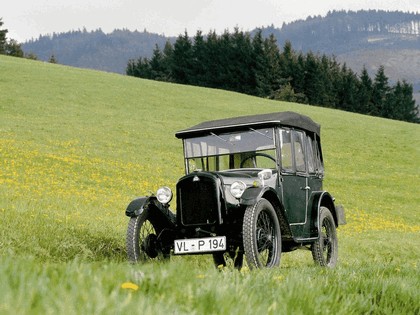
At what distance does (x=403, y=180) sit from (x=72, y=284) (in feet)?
102

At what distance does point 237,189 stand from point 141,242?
5.27ft

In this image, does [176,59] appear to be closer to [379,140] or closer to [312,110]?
[312,110]

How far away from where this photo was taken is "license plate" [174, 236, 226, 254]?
7.99 metres

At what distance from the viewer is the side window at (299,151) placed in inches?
388

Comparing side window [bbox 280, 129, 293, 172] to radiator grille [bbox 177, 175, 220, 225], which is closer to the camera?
radiator grille [bbox 177, 175, 220, 225]

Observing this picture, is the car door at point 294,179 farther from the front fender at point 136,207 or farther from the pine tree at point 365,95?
the pine tree at point 365,95

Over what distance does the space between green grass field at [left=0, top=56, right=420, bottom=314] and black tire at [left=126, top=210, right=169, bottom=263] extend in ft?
2.17

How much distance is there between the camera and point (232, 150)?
956 centimetres

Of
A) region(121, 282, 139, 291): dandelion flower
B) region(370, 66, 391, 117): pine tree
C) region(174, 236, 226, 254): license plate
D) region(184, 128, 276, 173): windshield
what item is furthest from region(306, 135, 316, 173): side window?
region(370, 66, 391, 117): pine tree

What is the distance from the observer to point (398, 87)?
9862 centimetres

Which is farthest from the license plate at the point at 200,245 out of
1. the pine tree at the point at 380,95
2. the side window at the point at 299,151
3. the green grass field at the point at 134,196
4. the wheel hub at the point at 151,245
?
the pine tree at the point at 380,95

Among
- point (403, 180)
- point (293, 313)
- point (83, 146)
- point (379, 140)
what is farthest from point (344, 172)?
point (293, 313)

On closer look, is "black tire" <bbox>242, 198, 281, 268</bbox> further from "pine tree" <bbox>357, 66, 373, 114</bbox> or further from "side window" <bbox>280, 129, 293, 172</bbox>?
"pine tree" <bbox>357, 66, 373, 114</bbox>

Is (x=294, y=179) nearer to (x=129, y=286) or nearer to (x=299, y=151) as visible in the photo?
(x=299, y=151)
